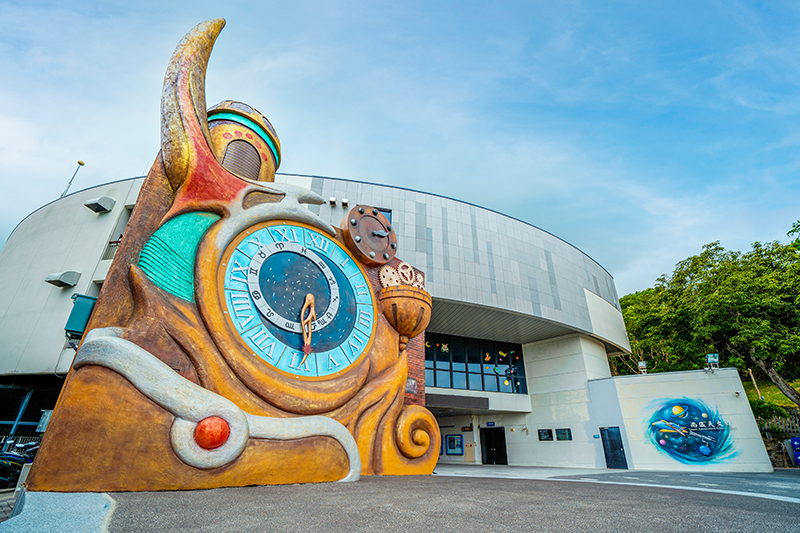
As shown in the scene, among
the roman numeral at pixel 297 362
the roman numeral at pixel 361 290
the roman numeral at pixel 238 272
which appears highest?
the roman numeral at pixel 361 290

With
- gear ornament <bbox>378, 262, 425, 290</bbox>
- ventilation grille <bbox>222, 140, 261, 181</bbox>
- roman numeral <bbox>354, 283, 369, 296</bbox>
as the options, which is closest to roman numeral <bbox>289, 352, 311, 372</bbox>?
roman numeral <bbox>354, 283, 369, 296</bbox>

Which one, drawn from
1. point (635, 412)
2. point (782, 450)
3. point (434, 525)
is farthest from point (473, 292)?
point (782, 450)

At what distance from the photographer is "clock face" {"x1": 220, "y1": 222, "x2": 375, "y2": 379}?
546cm

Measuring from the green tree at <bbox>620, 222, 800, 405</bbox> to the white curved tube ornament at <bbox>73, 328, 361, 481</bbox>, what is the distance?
63.1 feet

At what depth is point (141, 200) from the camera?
549 cm

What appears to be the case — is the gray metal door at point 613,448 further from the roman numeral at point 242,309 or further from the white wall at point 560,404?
the roman numeral at point 242,309

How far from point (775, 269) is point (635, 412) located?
974cm

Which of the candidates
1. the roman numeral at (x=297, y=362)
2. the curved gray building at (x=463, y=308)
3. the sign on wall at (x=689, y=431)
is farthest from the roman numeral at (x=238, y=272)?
the sign on wall at (x=689, y=431)

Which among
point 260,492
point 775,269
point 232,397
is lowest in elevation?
point 260,492

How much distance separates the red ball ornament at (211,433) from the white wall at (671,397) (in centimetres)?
1716

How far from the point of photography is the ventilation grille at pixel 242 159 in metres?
7.41

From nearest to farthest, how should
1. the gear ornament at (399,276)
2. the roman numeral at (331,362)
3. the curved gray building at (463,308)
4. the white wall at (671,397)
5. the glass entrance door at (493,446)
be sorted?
the roman numeral at (331,362)
the gear ornament at (399,276)
the white wall at (671,397)
the curved gray building at (463,308)
the glass entrance door at (493,446)

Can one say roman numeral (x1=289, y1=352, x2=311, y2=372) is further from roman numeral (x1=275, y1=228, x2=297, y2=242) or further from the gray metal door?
the gray metal door

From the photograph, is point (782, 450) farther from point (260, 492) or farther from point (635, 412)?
point (260, 492)
